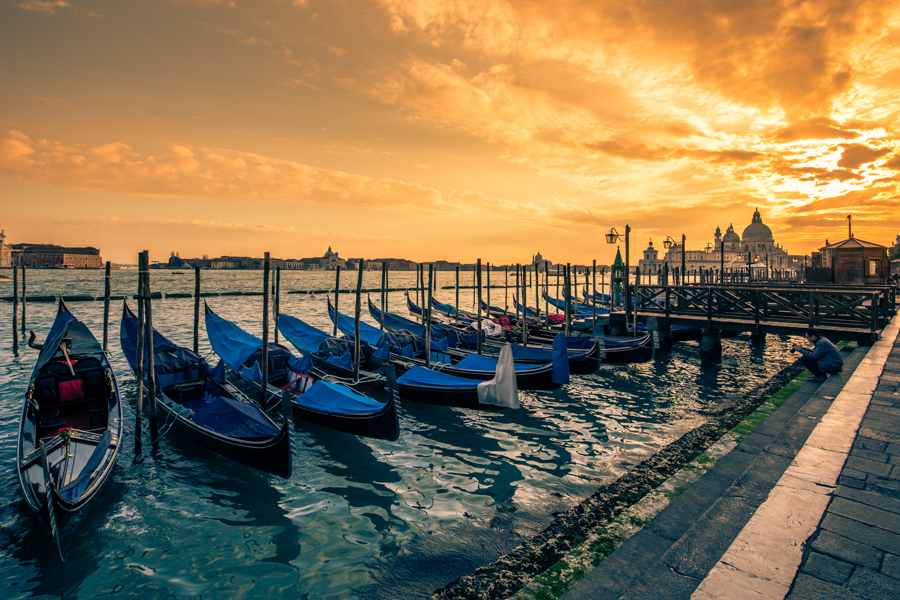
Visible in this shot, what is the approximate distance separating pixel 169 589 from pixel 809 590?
4.74 meters

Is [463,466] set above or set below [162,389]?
below

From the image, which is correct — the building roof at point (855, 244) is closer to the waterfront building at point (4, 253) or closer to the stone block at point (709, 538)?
the stone block at point (709, 538)

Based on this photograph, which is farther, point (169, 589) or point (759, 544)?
point (169, 589)

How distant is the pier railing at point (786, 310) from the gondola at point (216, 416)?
1150cm

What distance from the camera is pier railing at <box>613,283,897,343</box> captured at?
9516mm

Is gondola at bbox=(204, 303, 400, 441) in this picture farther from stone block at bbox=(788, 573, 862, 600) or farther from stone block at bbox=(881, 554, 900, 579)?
stone block at bbox=(881, 554, 900, 579)

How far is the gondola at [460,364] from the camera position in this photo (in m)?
8.64

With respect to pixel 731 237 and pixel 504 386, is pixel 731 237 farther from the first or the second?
pixel 504 386

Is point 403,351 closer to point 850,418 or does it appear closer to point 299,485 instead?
point 299,485

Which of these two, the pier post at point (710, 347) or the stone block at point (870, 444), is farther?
the pier post at point (710, 347)

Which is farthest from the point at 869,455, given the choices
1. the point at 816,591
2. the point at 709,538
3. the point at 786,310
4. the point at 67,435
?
the point at 786,310

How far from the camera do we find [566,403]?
8.86 m

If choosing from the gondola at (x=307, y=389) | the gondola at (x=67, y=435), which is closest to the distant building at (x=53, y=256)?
the gondola at (x=307, y=389)

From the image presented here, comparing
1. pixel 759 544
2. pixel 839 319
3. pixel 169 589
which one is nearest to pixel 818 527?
pixel 759 544
